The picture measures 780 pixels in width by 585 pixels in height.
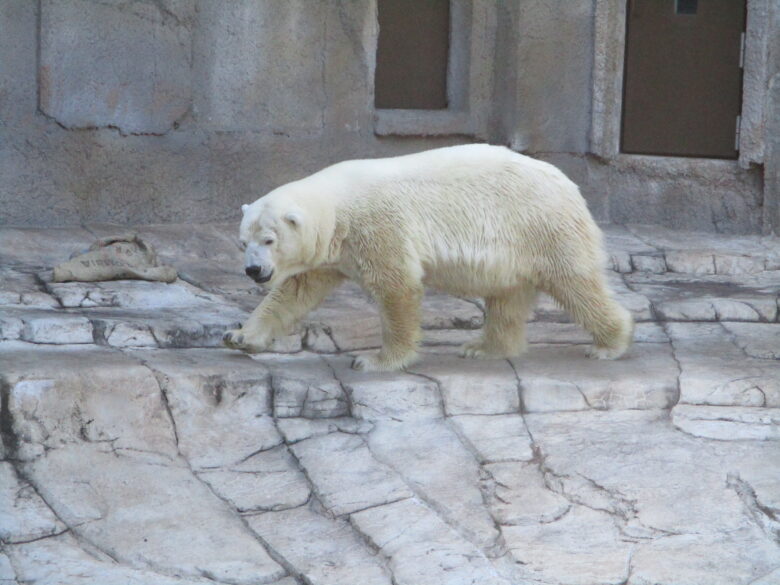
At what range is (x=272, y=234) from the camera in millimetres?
4605

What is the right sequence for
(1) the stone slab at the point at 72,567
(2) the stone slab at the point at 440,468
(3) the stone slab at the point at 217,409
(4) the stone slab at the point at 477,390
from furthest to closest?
(4) the stone slab at the point at 477,390 < (3) the stone slab at the point at 217,409 < (2) the stone slab at the point at 440,468 < (1) the stone slab at the point at 72,567

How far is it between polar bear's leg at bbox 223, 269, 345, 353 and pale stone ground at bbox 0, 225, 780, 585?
9 cm

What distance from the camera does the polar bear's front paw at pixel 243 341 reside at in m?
4.92

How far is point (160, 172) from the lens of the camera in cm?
723

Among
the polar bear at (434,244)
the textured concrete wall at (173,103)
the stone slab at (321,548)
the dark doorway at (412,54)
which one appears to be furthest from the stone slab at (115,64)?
the stone slab at (321,548)

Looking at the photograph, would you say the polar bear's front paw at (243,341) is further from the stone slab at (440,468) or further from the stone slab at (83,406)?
the stone slab at (440,468)

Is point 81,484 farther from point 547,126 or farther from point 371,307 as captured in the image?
point 547,126

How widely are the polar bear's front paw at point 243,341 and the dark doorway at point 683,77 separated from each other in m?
3.98

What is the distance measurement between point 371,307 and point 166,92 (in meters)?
2.20

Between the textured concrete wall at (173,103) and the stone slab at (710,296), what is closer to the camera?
the stone slab at (710,296)

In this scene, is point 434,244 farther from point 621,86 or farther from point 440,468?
point 621,86

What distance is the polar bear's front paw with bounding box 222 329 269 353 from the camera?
4.92 meters

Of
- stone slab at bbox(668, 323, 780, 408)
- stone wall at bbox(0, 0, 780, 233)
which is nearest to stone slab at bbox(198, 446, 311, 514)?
stone slab at bbox(668, 323, 780, 408)

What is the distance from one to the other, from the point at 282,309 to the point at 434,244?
69 cm
